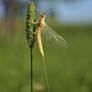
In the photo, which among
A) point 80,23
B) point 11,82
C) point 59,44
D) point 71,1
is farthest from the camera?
point 80,23

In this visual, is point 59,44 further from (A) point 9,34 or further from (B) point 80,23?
(B) point 80,23

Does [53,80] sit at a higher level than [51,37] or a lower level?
lower

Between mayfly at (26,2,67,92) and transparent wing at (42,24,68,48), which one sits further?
transparent wing at (42,24,68,48)

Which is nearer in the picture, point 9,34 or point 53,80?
point 53,80

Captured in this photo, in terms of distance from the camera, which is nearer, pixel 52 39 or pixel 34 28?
pixel 34 28

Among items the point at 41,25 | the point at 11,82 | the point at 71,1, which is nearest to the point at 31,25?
the point at 41,25

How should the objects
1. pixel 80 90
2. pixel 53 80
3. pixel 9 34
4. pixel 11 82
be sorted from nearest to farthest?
1. pixel 80 90
2. pixel 11 82
3. pixel 53 80
4. pixel 9 34

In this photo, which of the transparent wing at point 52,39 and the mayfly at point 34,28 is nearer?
the mayfly at point 34,28

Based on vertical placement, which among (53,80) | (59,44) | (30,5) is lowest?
(53,80)
